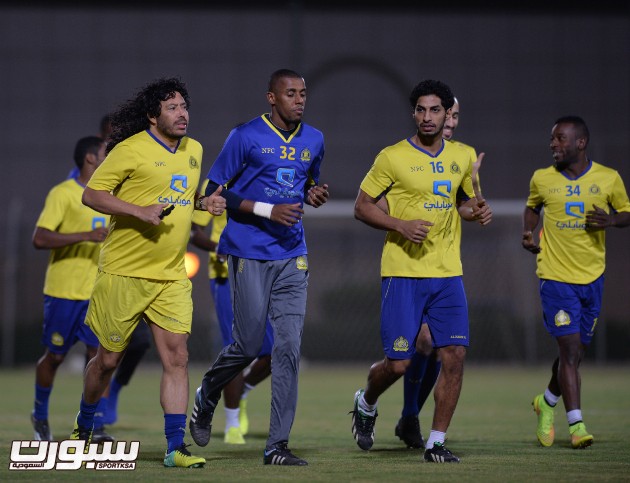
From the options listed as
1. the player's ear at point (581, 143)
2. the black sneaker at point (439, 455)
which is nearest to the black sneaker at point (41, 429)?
the black sneaker at point (439, 455)

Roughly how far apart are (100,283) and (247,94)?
17030 mm

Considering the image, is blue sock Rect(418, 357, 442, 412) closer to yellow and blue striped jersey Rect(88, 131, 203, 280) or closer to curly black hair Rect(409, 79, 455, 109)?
curly black hair Rect(409, 79, 455, 109)

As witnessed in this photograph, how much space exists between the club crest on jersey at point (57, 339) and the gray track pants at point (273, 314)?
225 cm

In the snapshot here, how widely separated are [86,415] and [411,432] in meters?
2.60

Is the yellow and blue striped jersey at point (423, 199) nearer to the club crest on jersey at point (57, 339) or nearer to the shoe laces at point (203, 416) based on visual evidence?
the shoe laces at point (203, 416)

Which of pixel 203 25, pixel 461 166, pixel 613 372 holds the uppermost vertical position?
pixel 203 25

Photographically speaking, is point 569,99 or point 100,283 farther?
point 569,99

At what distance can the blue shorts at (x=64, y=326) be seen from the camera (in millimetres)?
9805

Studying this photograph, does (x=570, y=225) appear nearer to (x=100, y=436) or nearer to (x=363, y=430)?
(x=363, y=430)

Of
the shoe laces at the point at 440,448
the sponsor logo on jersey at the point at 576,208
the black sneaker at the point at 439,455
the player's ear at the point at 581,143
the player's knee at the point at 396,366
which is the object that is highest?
the player's ear at the point at 581,143

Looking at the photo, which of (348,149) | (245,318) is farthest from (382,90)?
(245,318)

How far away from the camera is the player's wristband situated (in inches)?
304

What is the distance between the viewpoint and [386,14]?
2514 centimetres

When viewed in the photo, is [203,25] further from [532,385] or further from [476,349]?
[532,385]
